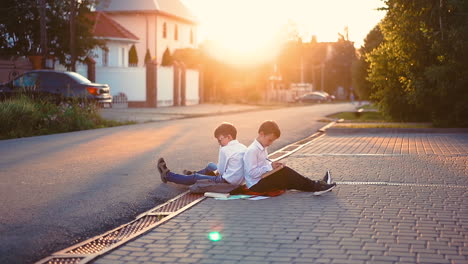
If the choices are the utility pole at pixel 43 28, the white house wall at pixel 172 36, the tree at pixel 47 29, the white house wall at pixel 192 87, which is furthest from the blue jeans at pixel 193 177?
the white house wall at pixel 172 36

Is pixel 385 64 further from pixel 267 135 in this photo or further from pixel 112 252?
pixel 112 252

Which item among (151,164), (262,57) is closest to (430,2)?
(151,164)

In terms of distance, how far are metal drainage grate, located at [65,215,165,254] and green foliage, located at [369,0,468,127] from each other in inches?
549

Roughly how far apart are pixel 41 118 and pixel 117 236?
13.3m

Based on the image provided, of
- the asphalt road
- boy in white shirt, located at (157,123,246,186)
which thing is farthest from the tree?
boy in white shirt, located at (157,123,246,186)

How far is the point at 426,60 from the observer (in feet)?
70.9

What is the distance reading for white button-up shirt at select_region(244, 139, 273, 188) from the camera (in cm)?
800

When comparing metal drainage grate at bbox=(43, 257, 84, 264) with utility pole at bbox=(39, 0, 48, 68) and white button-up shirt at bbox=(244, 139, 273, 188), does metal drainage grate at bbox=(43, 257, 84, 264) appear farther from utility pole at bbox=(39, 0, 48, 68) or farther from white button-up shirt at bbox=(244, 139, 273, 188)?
utility pole at bbox=(39, 0, 48, 68)

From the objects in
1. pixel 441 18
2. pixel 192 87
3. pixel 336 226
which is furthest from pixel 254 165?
pixel 192 87

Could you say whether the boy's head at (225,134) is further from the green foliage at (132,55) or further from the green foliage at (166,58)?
the green foliage at (166,58)

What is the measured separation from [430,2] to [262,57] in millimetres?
54335

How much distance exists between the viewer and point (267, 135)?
794 cm

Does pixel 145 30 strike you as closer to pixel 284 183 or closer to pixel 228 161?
pixel 228 161

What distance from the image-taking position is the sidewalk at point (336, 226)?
5137mm
